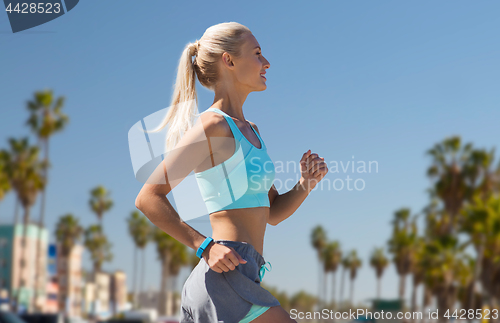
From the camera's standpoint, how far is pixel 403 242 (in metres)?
A: 55.0

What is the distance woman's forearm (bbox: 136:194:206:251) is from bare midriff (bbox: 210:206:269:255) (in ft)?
0.38

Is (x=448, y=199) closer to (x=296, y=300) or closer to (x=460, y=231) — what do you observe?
(x=460, y=231)

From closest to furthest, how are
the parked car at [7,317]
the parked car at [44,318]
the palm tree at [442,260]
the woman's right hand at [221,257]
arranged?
1. the woman's right hand at [221,257]
2. the parked car at [7,317]
3. the parked car at [44,318]
4. the palm tree at [442,260]

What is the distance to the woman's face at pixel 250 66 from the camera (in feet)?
6.77

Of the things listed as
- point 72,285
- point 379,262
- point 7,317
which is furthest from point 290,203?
point 72,285

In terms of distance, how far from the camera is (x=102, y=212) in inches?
1903

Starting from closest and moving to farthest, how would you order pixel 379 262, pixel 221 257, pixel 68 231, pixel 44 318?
pixel 221 257
pixel 44 318
pixel 68 231
pixel 379 262

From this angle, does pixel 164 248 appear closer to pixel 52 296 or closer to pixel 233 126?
pixel 52 296

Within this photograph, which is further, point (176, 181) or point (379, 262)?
point (379, 262)

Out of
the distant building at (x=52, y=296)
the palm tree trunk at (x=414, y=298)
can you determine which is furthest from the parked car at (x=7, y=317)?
the distant building at (x=52, y=296)

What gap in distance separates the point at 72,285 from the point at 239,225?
7654 cm

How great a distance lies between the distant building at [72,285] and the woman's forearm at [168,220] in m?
68.2

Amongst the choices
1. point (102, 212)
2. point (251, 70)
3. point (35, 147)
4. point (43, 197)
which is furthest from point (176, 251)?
point (251, 70)

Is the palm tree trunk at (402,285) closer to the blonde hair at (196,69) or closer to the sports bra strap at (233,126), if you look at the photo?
the blonde hair at (196,69)
